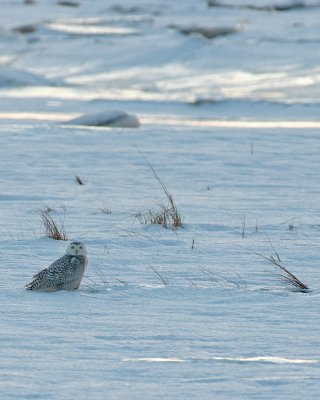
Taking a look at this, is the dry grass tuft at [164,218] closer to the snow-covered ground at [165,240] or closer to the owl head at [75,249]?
the snow-covered ground at [165,240]

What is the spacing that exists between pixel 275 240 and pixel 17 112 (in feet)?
23.5

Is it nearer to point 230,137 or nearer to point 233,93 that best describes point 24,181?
point 230,137

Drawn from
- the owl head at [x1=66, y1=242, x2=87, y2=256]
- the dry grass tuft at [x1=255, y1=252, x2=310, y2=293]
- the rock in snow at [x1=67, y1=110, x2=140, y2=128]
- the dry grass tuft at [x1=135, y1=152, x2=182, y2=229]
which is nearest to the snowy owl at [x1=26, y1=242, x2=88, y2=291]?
the owl head at [x1=66, y1=242, x2=87, y2=256]

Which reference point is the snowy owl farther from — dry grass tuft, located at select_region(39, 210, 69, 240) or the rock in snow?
the rock in snow

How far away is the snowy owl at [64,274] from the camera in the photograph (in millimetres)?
3916

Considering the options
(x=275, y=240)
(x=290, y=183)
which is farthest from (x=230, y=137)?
(x=275, y=240)

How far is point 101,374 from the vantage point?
2.92m

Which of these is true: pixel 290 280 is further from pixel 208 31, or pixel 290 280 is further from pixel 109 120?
pixel 208 31

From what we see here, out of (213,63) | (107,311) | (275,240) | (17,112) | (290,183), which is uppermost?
(107,311)

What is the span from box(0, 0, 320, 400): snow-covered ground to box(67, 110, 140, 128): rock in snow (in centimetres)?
2

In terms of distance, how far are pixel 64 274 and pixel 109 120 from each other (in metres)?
6.34

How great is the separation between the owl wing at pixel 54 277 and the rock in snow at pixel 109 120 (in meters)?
6.22

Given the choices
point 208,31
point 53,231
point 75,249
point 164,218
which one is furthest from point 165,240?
point 208,31

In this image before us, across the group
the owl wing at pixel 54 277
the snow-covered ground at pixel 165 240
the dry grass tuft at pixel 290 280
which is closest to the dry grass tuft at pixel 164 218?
the snow-covered ground at pixel 165 240
